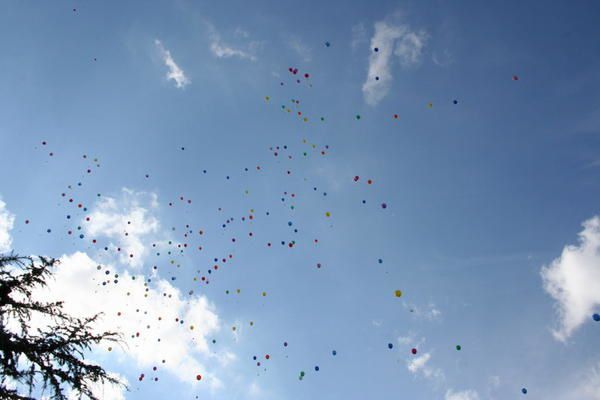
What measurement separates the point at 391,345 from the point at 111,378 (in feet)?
29.8

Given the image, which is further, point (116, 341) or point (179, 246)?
point (179, 246)

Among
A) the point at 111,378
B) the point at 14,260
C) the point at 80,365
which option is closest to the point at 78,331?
the point at 80,365

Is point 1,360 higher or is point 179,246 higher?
point 179,246

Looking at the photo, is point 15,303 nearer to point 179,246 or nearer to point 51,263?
point 51,263

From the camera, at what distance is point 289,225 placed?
45.0 feet

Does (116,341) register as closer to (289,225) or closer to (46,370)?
(46,370)

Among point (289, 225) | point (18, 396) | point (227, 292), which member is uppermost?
point (289, 225)

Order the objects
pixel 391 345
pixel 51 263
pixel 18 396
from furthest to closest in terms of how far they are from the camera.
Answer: pixel 391 345, pixel 51 263, pixel 18 396

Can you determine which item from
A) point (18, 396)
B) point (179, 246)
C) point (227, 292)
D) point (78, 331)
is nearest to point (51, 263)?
point (78, 331)

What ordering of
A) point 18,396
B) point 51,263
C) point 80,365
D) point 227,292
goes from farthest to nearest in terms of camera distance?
1. point 227,292
2. point 51,263
3. point 80,365
4. point 18,396

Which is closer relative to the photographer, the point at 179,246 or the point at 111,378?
the point at 111,378

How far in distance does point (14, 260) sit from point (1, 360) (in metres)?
1.16

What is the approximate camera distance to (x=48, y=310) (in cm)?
502

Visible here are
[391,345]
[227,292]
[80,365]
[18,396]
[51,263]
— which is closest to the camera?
[18,396]
